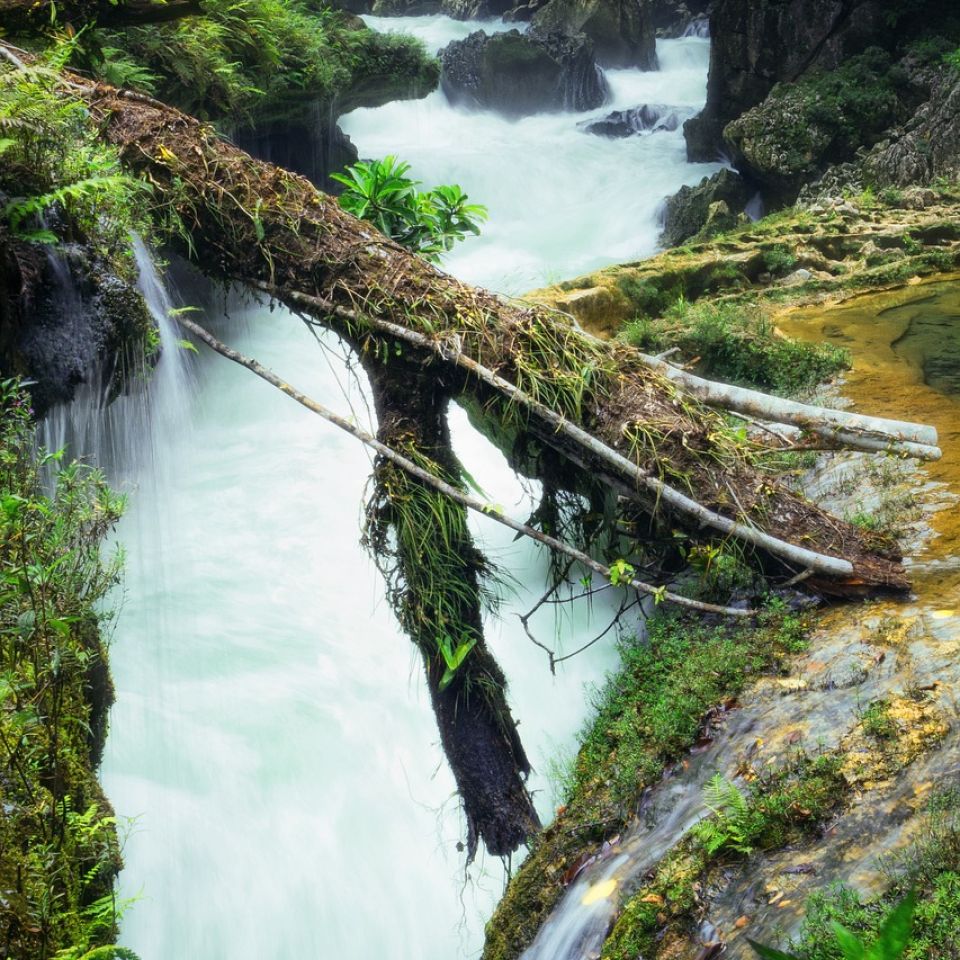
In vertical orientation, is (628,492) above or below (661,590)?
above

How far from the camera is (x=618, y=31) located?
2712 cm

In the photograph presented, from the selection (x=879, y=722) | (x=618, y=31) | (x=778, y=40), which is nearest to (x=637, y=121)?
(x=778, y=40)

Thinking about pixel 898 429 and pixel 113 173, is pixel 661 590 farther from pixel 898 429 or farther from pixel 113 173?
pixel 113 173

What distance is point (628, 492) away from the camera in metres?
4.24

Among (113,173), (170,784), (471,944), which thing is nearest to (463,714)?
(471,944)

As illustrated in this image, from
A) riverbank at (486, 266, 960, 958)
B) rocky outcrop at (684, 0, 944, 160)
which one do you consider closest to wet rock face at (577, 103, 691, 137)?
rocky outcrop at (684, 0, 944, 160)

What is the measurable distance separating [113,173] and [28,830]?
301 centimetres

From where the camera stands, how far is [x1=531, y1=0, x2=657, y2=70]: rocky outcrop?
27125 millimetres

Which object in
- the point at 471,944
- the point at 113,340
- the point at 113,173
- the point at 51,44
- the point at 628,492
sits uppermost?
the point at 51,44

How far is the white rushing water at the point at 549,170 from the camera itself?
1537 cm

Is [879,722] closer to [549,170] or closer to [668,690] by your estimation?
[668,690]

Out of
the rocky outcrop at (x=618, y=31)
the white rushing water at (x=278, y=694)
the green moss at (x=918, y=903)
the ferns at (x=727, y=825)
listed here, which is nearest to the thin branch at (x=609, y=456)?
the white rushing water at (x=278, y=694)

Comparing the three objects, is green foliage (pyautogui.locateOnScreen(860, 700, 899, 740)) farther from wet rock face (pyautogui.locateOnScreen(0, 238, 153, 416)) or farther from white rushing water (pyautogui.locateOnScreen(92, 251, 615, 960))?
wet rock face (pyautogui.locateOnScreen(0, 238, 153, 416))

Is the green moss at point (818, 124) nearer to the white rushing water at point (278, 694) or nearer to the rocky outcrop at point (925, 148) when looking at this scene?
the rocky outcrop at point (925, 148)
